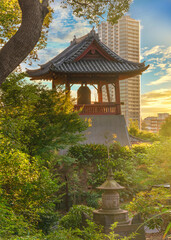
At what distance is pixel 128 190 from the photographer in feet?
54.6

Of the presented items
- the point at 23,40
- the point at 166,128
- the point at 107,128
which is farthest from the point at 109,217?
the point at 166,128

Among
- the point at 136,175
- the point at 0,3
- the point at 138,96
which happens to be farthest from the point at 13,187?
the point at 138,96

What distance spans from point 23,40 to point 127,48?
78.3 meters

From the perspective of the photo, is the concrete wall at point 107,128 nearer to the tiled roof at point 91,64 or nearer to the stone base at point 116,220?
the tiled roof at point 91,64

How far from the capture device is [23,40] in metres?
6.16

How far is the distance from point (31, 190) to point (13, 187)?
1.39 feet

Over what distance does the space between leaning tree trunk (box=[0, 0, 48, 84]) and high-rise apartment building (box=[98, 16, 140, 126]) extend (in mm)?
69266

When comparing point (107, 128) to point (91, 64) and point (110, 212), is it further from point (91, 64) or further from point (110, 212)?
point (110, 212)

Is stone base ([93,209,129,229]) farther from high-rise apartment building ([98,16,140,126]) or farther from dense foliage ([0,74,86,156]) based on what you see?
high-rise apartment building ([98,16,140,126])

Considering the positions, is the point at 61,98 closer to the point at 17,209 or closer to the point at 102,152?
the point at 102,152

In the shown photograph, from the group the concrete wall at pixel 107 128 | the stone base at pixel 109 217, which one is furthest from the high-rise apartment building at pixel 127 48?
the stone base at pixel 109 217

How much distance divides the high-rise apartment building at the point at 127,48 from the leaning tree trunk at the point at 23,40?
69.3 meters

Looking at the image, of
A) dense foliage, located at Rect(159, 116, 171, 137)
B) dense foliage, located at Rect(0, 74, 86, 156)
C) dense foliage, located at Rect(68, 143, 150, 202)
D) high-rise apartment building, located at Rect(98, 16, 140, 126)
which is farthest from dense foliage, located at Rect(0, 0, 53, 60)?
high-rise apartment building, located at Rect(98, 16, 140, 126)

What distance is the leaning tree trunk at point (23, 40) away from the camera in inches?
239
